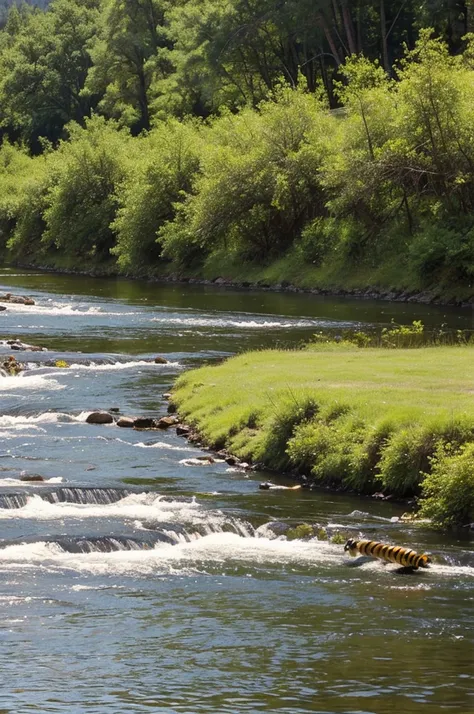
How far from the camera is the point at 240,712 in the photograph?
42.0ft

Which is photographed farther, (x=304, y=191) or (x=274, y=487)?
(x=304, y=191)

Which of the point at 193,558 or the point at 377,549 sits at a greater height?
the point at 377,549

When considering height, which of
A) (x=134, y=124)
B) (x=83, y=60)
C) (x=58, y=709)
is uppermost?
(x=83, y=60)

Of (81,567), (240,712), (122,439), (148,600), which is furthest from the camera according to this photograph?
(122,439)

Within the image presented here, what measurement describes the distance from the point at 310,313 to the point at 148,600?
1629 inches

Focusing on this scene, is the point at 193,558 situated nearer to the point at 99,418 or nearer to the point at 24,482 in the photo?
the point at 24,482

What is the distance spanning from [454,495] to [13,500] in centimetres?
776

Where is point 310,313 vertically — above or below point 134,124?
below

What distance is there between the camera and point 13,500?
22.6m

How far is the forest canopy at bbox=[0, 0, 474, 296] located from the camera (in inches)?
2569

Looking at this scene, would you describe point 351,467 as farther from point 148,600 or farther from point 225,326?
point 225,326

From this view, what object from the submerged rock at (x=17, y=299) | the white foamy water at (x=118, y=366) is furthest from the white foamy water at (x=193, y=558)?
the submerged rock at (x=17, y=299)

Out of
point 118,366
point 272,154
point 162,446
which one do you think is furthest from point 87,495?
point 272,154

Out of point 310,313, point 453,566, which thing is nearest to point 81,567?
point 453,566
